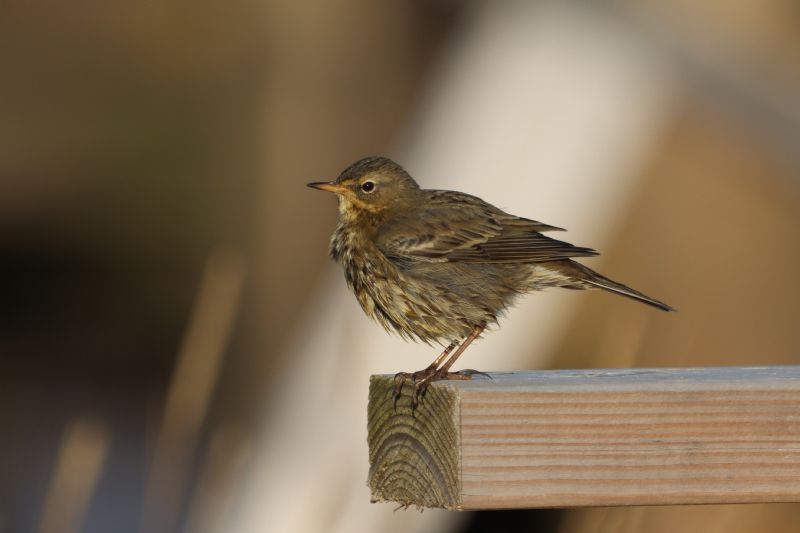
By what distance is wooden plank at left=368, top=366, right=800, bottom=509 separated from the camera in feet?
9.85

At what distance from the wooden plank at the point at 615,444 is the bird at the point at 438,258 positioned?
1.85m

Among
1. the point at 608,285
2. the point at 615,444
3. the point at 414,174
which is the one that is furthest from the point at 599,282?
the point at 615,444

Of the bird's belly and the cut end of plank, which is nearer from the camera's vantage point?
the cut end of plank

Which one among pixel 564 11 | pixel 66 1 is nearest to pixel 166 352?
pixel 66 1

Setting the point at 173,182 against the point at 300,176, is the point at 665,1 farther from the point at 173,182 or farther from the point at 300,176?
the point at 173,182

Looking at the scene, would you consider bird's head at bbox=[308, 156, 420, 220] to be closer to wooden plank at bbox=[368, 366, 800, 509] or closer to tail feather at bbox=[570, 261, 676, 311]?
tail feather at bbox=[570, 261, 676, 311]

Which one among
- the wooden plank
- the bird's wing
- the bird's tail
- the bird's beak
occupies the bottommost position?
the bird's beak

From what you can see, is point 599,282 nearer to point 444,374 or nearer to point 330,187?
point 330,187

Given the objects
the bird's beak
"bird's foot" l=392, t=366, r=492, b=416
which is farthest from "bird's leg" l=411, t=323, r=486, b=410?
the bird's beak

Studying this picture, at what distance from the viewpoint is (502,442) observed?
3.01 meters

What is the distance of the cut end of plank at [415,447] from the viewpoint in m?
3.06

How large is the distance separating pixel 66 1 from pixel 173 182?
8.90 feet

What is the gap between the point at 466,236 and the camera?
5.69 metres

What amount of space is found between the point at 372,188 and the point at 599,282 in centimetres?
110
